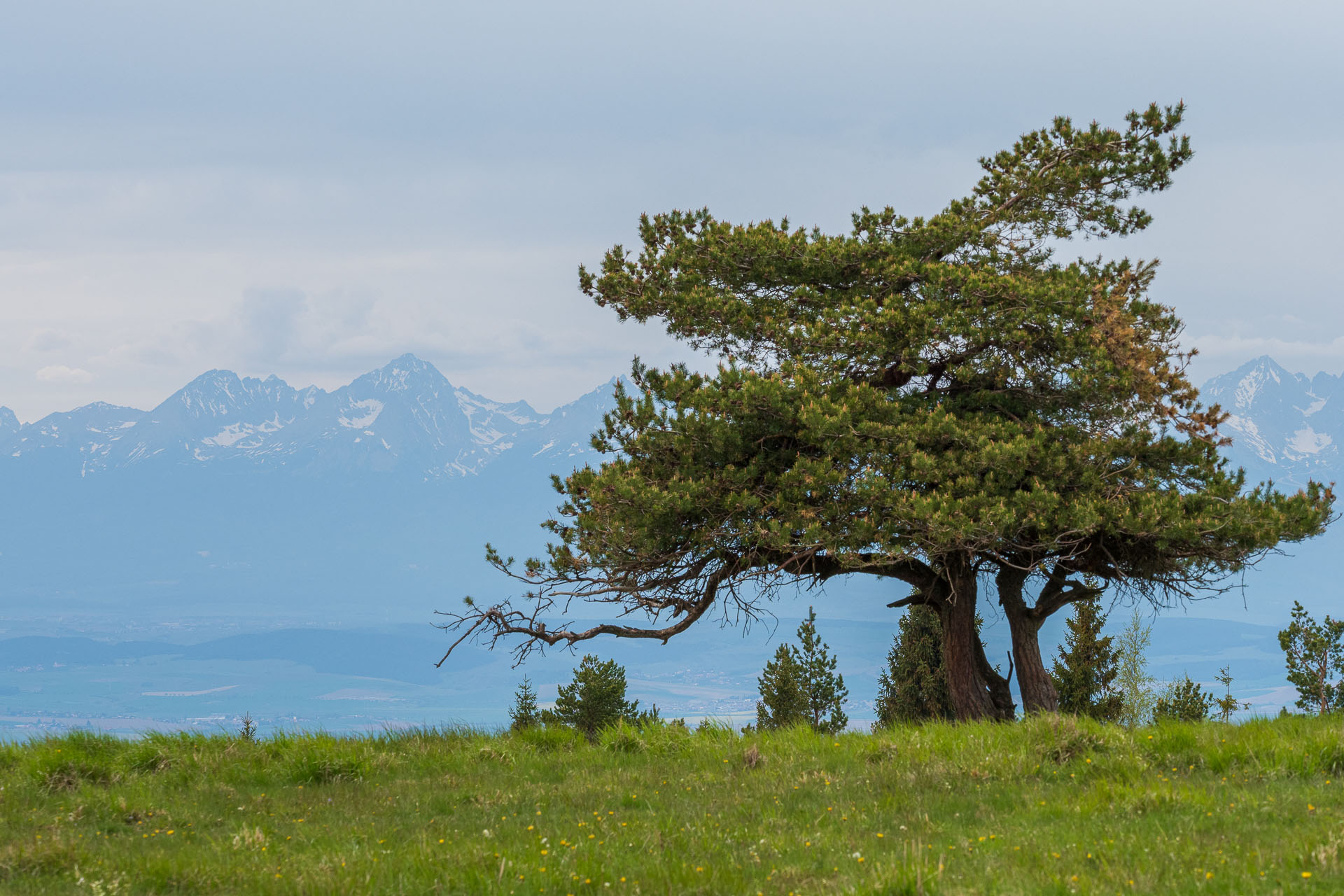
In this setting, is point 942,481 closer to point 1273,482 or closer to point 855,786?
point 1273,482

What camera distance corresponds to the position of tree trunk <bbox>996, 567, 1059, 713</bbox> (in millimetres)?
17750

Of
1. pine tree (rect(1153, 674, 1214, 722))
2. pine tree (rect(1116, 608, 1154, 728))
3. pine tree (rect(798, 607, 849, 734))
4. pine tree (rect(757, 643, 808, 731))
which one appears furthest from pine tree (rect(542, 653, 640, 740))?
pine tree (rect(1116, 608, 1154, 728))

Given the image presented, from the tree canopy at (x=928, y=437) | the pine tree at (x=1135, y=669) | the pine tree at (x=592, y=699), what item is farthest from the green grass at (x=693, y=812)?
the pine tree at (x=1135, y=669)

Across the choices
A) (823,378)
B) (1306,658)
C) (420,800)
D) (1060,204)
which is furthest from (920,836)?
(1306,658)

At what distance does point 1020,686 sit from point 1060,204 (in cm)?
890

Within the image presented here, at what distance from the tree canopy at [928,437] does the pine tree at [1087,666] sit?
38.3ft

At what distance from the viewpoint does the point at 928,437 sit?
14.7 metres

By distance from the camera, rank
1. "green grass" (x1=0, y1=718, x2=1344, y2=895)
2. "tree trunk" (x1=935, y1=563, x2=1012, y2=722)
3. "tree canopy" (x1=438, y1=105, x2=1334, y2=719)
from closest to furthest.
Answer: "green grass" (x1=0, y1=718, x2=1344, y2=895), "tree canopy" (x1=438, y1=105, x2=1334, y2=719), "tree trunk" (x1=935, y1=563, x2=1012, y2=722)

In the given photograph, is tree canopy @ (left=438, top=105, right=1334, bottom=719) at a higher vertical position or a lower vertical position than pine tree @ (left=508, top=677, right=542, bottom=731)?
higher

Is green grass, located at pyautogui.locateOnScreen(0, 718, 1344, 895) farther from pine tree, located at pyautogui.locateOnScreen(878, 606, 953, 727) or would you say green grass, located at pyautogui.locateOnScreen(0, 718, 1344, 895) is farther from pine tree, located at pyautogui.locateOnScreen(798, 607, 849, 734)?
pine tree, located at pyautogui.locateOnScreen(878, 606, 953, 727)

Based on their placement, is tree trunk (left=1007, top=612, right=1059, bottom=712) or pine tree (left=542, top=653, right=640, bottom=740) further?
pine tree (left=542, top=653, right=640, bottom=740)

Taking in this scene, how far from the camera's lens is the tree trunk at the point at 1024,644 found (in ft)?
58.2

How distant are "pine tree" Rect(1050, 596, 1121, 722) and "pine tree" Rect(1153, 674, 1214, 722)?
6.29 feet

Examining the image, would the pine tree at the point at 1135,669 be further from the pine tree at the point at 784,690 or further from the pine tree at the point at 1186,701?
the pine tree at the point at 784,690
